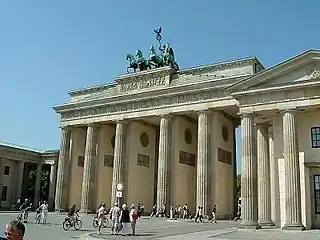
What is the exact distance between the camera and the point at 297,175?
87.7 ft

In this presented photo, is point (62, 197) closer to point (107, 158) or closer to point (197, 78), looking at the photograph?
point (107, 158)

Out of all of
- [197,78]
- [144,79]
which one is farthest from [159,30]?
[197,78]

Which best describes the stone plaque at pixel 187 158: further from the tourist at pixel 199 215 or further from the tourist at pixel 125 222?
the tourist at pixel 125 222

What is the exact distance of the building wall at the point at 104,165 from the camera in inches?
2135

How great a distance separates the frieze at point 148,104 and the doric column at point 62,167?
8.52 ft

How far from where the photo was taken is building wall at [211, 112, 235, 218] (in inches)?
1763

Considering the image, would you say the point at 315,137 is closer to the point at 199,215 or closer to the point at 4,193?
the point at 199,215

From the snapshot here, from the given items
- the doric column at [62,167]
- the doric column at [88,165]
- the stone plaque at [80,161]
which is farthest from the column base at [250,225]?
the stone plaque at [80,161]

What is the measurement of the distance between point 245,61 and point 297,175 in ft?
67.0

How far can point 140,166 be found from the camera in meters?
53.8

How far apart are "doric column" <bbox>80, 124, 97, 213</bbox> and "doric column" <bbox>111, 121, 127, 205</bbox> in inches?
140

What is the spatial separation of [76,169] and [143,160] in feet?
31.7

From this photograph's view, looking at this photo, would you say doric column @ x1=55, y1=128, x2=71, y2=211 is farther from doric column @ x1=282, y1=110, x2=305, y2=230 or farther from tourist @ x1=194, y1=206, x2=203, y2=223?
doric column @ x1=282, y1=110, x2=305, y2=230

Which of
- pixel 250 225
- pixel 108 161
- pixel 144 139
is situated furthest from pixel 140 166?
pixel 250 225
